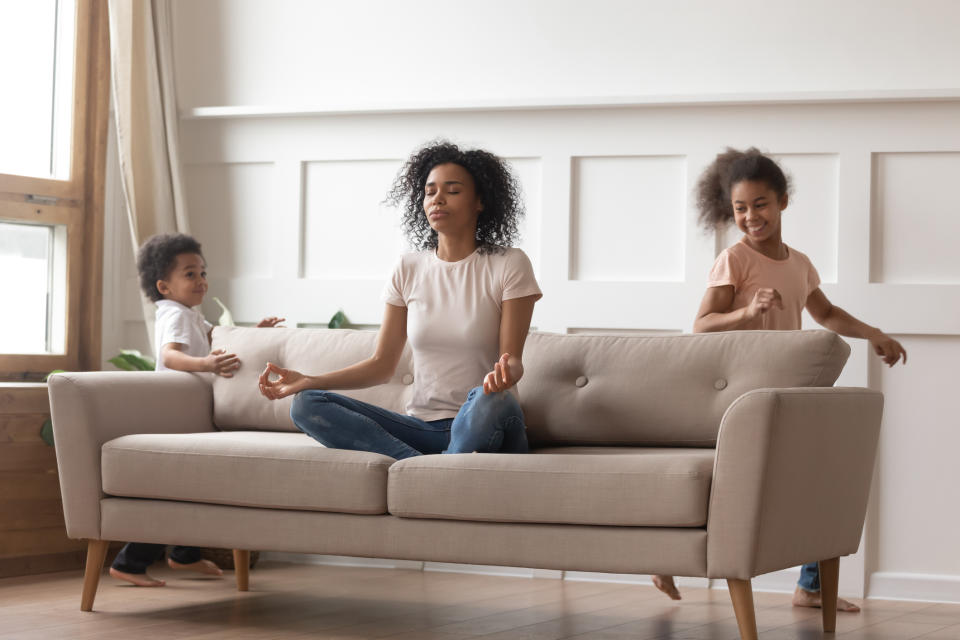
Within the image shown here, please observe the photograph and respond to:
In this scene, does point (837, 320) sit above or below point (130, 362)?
above

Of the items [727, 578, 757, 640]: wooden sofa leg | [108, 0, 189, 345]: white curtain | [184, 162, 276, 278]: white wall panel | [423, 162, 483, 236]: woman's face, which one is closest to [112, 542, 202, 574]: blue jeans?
[108, 0, 189, 345]: white curtain

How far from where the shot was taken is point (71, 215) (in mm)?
3939

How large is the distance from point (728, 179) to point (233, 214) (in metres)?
1.76

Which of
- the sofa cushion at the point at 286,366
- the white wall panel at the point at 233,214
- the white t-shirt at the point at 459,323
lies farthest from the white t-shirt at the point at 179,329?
the white t-shirt at the point at 459,323

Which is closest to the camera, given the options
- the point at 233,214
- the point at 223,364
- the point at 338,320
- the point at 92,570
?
the point at 92,570

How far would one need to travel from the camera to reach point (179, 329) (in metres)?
3.44

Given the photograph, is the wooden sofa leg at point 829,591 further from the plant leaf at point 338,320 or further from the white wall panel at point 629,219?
the plant leaf at point 338,320

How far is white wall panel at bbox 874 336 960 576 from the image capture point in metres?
3.39

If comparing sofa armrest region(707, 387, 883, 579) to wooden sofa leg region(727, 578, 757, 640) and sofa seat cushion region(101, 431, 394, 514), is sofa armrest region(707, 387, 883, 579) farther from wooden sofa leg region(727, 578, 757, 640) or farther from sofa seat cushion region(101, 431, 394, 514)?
sofa seat cushion region(101, 431, 394, 514)

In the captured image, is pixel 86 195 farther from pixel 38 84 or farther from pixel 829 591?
pixel 829 591

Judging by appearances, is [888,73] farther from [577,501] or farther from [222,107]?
[222,107]

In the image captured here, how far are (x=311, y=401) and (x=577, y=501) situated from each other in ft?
2.23

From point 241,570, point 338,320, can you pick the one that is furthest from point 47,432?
point 338,320

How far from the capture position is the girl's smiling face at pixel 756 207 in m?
3.06
